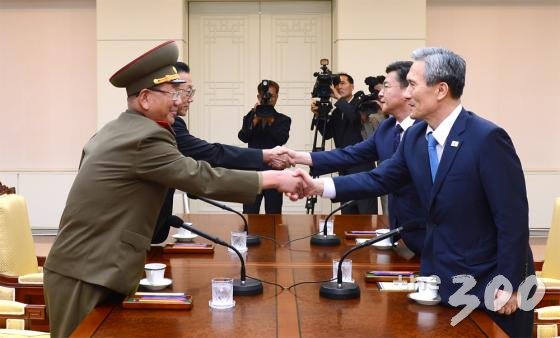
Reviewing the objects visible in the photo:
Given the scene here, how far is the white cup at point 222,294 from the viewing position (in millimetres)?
2160

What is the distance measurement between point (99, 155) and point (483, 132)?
3.86ft

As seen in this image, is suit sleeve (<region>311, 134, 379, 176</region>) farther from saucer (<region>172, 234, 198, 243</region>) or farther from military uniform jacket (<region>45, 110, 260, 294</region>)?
military uniform jacket (<region>45, 110, 260, 294</region>)

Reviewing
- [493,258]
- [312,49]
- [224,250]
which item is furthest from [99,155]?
[312,49]

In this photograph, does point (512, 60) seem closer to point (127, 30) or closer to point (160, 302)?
point (127, 30)

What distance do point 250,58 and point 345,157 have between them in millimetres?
3794

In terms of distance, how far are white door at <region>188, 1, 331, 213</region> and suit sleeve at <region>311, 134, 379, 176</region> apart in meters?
3.57

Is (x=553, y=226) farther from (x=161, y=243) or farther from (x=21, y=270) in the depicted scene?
(x=21, y=270)

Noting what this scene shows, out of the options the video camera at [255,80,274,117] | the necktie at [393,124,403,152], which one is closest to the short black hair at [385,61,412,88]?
the necktie at [393,124,403,152]

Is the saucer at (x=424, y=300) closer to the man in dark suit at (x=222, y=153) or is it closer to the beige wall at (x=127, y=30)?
the man in dark suit at (x=222, y=153)

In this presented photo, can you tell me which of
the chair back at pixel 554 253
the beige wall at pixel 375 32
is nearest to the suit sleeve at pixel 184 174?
the chair back at pixel 554 253

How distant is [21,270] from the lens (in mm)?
3357

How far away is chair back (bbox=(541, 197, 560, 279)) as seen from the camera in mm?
3428

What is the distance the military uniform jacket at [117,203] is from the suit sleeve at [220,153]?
70.4 inches

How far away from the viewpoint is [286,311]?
7.05ft
